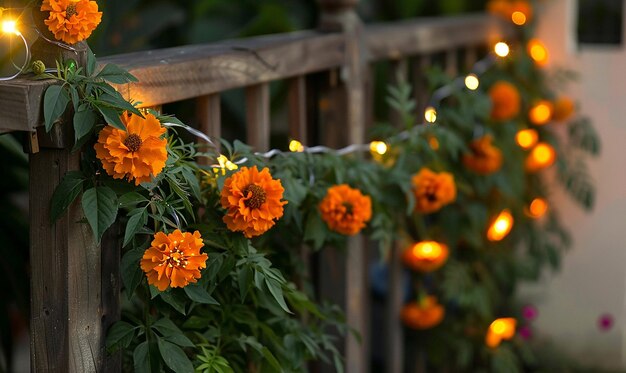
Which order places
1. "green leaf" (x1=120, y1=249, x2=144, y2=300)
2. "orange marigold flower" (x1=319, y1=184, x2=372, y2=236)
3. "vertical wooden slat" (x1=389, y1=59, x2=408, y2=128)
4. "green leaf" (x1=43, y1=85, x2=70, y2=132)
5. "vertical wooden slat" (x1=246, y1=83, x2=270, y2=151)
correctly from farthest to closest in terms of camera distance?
1. "vertical wooden slat" (x1=389, y1=59, x2=408, y2=128)
2. "vertical wooden slat" (x1=246, y1=83, x2=270, y2=151)
3. "orange marigold flower" (x1=319, y1=184, x2=372, y2=236)
4. "green leaf" (x1=120, y1=249, x2=144, y2=300)
5. "green leaf" (x1=43, y1=85, x2=70, y2=132)

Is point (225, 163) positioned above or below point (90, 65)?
below

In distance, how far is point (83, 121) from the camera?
1504mm

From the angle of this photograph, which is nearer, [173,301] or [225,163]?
[173,301]

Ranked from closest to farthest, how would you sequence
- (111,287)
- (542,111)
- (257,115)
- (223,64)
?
(111,287), (223,64), (257,115), (542,111)

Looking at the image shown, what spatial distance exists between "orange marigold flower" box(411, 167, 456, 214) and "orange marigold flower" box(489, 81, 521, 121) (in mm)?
735

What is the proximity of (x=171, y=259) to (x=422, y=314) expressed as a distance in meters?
1.57

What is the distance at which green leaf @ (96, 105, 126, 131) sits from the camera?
150cm

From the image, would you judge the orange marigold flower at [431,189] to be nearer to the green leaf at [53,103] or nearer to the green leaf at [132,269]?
the green leaf at [132,269]

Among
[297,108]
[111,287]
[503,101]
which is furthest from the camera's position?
[503,101]

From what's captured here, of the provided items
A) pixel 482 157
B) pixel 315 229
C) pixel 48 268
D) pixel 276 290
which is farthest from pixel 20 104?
pixel 482 157

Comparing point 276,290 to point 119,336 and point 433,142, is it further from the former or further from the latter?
point 433,142

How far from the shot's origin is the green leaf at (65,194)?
153 cm

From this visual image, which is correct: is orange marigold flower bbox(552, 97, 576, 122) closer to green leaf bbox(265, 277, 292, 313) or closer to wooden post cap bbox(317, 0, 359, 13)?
wooden post cap bbox(317, 0, 359, 13)

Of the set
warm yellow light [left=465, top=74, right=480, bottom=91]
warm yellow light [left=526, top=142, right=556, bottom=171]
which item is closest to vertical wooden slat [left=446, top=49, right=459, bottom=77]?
warm yellow light [left=465, top=74, right=480, bottom=91]
